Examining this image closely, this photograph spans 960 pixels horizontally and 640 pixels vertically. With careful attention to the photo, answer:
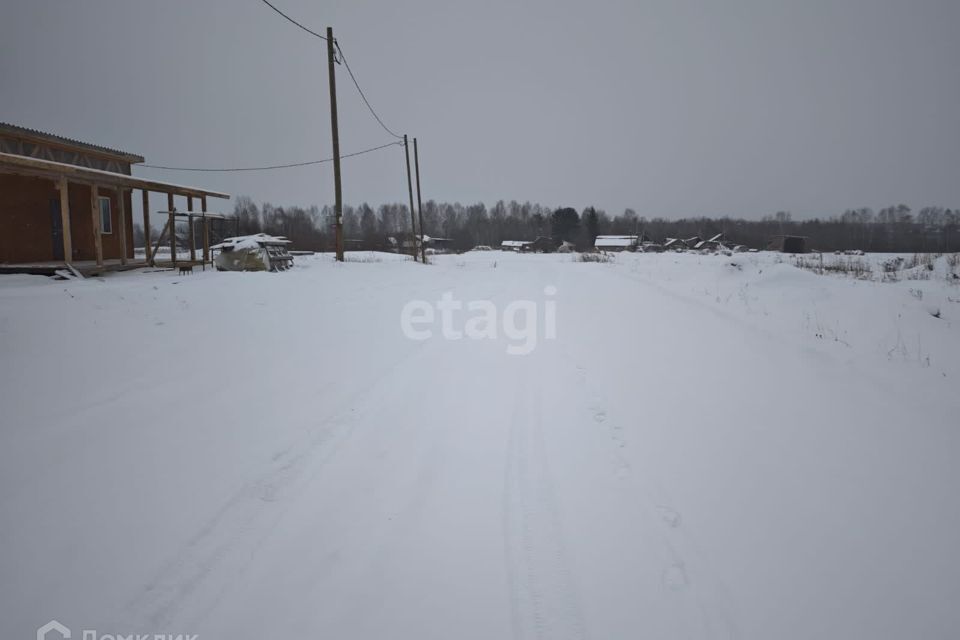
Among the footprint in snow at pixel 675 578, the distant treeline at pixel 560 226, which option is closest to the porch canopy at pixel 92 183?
the footprint in snow at pixel 675 578

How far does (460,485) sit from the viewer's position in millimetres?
3344

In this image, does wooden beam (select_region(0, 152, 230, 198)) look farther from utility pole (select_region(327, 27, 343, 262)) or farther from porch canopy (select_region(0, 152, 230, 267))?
utility pole (select_region(327, 27, 343, 262))

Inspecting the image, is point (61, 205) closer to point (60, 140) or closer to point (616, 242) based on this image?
point (60, 140)

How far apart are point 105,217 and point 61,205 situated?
17.8 ft

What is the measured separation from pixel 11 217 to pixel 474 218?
404 ft

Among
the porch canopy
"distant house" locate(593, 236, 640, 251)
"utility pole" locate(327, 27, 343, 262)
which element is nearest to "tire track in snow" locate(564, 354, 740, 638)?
the porch canopy

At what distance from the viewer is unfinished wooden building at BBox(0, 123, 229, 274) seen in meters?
12.5

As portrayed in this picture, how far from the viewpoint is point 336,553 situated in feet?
→ 8.68

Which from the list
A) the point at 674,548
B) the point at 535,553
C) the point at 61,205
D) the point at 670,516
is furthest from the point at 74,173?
the point at 674,548

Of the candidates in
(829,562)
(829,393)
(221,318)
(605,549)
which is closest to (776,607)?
(829,562)

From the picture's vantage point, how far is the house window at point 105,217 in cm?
1706

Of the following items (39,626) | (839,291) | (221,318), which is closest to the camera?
(39,626)

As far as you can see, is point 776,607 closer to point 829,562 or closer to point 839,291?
point 829,562

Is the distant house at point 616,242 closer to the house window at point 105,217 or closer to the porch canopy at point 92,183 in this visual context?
the porch canopy at point 92,183
